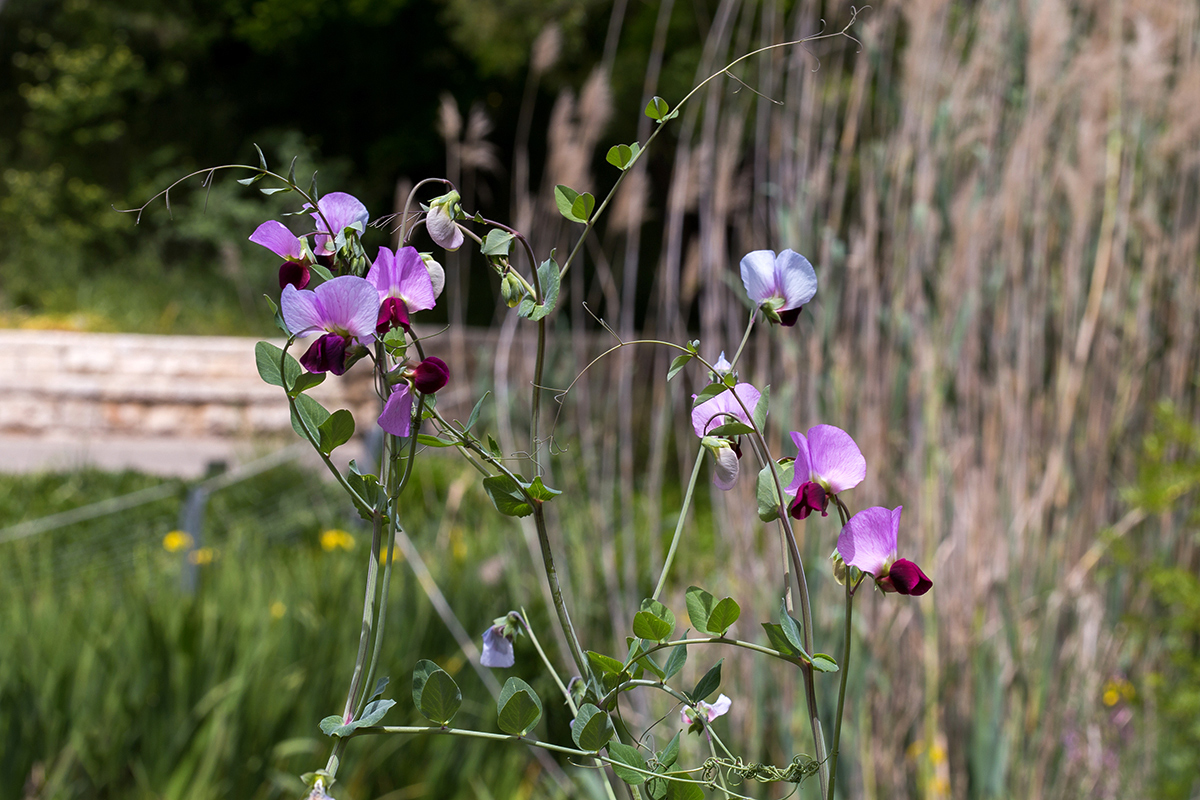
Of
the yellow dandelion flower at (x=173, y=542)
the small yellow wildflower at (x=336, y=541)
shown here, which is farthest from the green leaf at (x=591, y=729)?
the yellow dandelion flower at (x=173, y=542)

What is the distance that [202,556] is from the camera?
8.27 feet

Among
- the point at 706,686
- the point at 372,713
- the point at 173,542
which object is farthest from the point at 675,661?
the point at 173,542

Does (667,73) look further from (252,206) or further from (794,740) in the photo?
(794,740)

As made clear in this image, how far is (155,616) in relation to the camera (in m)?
1.88

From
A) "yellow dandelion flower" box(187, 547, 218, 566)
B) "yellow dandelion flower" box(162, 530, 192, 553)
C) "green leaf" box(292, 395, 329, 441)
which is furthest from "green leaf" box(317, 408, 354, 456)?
"yellow dandelion flower" box(162, 530, 192, 553)

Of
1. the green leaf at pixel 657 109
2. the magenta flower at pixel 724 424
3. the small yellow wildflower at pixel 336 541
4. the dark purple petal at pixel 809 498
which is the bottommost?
the small yellow wildflower at pixel 336 541

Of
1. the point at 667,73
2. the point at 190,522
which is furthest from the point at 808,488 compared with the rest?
the point at 667,73

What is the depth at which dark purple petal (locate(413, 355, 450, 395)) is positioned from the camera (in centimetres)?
36

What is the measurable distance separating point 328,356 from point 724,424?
6.3 inches

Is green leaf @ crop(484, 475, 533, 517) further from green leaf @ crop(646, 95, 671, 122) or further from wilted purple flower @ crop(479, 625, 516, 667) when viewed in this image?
green leaf @ crop(646, 95, 671, 122)

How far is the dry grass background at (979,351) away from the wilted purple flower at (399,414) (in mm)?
1041

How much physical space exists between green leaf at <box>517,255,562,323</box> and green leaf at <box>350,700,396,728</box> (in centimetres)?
15

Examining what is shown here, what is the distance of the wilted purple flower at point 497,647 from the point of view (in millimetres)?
437

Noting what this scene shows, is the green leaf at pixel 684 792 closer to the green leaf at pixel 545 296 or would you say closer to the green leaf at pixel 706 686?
the green leaf at pixel 706 686
